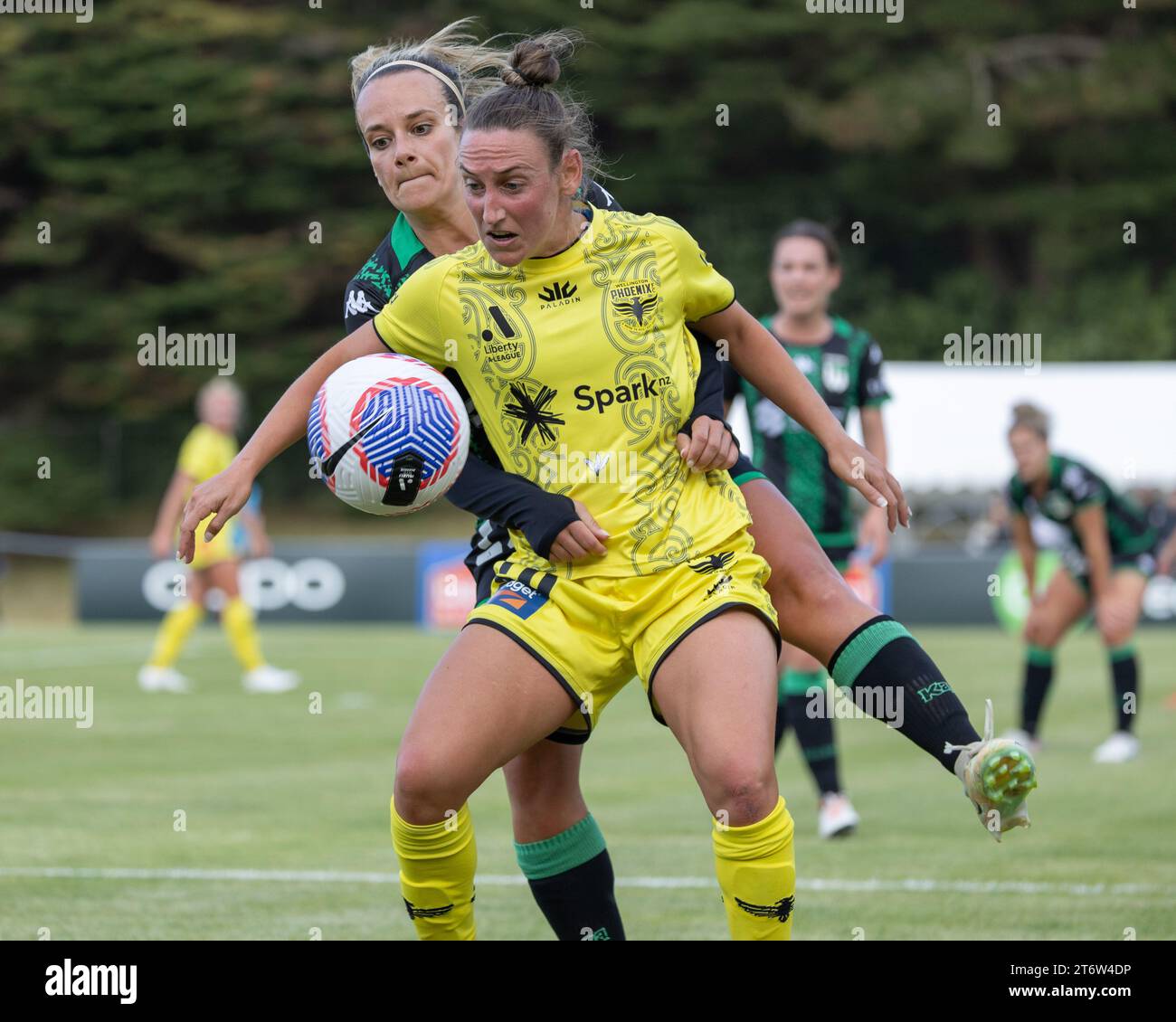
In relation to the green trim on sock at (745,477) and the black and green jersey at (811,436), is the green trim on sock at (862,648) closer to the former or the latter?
the green trim on sock at (745,477)

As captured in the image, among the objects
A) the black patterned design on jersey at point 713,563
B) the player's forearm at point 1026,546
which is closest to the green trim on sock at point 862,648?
the black patterned design on jersey at point 713,563

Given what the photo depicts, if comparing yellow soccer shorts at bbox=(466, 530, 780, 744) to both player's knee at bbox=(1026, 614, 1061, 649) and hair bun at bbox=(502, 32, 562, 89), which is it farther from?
player's knee at bbox=(1026, 614, 1061, 649)

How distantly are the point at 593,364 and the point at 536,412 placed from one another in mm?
187

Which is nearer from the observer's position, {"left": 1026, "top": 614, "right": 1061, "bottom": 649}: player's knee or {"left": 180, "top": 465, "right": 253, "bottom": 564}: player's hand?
{"left": 180, "top": 465, "right": 253, "bottom": 564}: player's hand

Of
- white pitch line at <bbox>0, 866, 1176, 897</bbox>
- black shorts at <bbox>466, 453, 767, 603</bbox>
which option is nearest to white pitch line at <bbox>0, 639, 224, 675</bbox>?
white pitch line at <bbox>0, 866, 1176, 897</bbox>

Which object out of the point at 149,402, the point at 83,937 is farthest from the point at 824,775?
the point at 149,402

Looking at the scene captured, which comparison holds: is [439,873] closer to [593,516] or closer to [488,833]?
[593,516]

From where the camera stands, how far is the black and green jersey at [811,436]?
7570 mm

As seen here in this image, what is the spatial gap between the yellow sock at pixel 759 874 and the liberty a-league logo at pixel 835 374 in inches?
150

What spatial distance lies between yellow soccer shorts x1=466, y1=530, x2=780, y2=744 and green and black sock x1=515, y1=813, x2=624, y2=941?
494 millimetres

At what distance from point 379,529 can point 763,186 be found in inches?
430

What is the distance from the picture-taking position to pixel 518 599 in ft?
13.9

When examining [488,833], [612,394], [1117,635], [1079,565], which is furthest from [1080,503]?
[612,394]

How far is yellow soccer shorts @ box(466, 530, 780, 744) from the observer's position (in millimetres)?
4102
